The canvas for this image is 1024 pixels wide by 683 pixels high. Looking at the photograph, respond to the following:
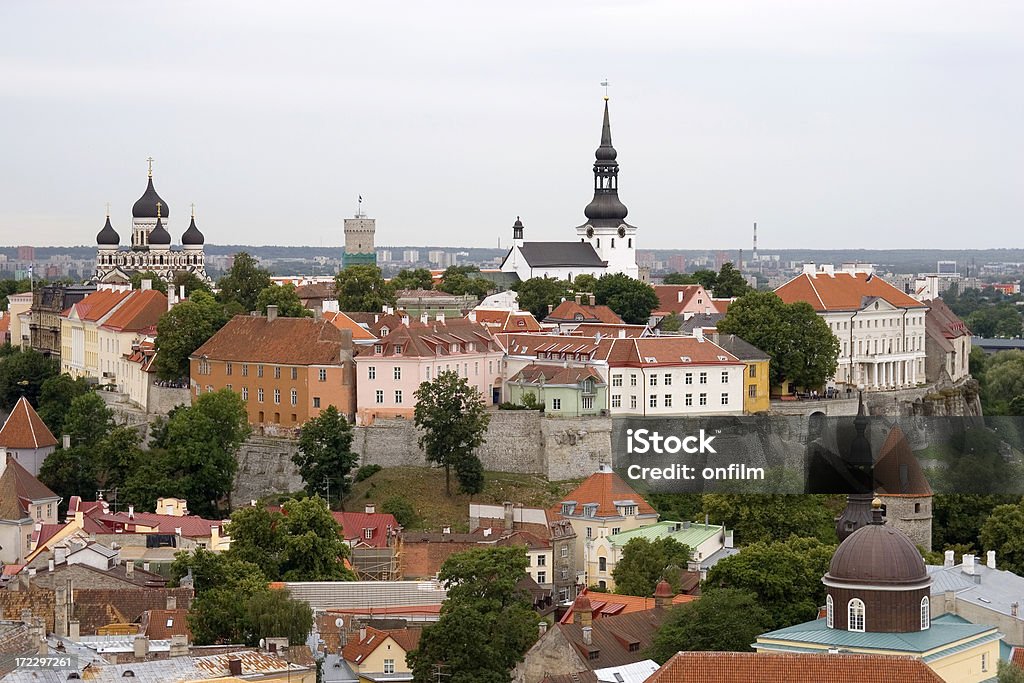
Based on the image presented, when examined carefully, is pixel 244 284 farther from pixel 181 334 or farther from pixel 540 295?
pixel 540 295

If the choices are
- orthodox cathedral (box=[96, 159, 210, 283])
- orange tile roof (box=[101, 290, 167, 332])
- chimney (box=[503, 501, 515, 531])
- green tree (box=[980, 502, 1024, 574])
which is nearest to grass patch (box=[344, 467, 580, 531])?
chimney (box=[503, 501, 515, 531])

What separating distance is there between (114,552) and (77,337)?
36.7m

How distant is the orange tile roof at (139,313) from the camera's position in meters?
86.9

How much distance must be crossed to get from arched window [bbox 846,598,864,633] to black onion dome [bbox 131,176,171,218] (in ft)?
325

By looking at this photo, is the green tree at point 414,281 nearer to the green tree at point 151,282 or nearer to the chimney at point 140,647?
the green tree at point 151,282

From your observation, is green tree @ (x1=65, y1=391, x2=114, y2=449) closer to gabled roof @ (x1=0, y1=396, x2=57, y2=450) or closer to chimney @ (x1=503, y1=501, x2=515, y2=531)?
gabled roof @ (x1=0, y1=396, x2=57, y2=450)

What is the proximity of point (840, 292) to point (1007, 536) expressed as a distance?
29.7m

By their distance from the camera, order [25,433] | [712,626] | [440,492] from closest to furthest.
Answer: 1. [712,626]
2. [440,492]
3. [25,433]

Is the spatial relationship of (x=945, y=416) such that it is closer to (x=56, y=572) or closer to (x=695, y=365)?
(x=695, y=365)

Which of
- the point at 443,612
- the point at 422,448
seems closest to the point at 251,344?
the point at 422,448

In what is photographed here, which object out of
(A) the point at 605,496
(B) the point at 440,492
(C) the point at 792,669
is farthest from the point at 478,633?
(B) the point at 440,492

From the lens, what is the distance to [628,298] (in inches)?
3605

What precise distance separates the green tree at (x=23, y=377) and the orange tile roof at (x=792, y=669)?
5499cm

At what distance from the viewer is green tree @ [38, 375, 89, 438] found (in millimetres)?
82562
